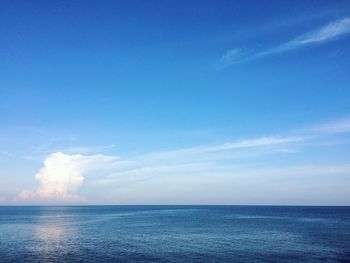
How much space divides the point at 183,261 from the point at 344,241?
39.7 meters

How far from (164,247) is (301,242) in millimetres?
28195

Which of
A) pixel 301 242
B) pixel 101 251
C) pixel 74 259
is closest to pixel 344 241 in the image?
pixel 301 242

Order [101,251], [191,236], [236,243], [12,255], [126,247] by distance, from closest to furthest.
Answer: [12,255], [101,251], [126,247], [236,243], [191,236]

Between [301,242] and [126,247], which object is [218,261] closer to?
[126,247]

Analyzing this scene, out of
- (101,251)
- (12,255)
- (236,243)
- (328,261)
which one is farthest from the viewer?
(236,243)

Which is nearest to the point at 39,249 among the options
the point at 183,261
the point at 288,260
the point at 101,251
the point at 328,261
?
the point at 101,251

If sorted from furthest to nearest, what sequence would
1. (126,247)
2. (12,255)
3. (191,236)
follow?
(191,236), (126,247), (12,255)

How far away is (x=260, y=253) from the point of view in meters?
60.5

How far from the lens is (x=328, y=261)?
53688mm

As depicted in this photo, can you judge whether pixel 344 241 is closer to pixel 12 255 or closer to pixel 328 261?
pixel 328 261

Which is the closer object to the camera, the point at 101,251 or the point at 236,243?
the point at 101,251

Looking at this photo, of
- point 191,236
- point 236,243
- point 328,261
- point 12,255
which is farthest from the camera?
point 191,236

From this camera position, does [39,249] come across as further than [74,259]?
Yes

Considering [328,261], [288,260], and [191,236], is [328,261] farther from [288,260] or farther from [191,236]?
[191,236]
